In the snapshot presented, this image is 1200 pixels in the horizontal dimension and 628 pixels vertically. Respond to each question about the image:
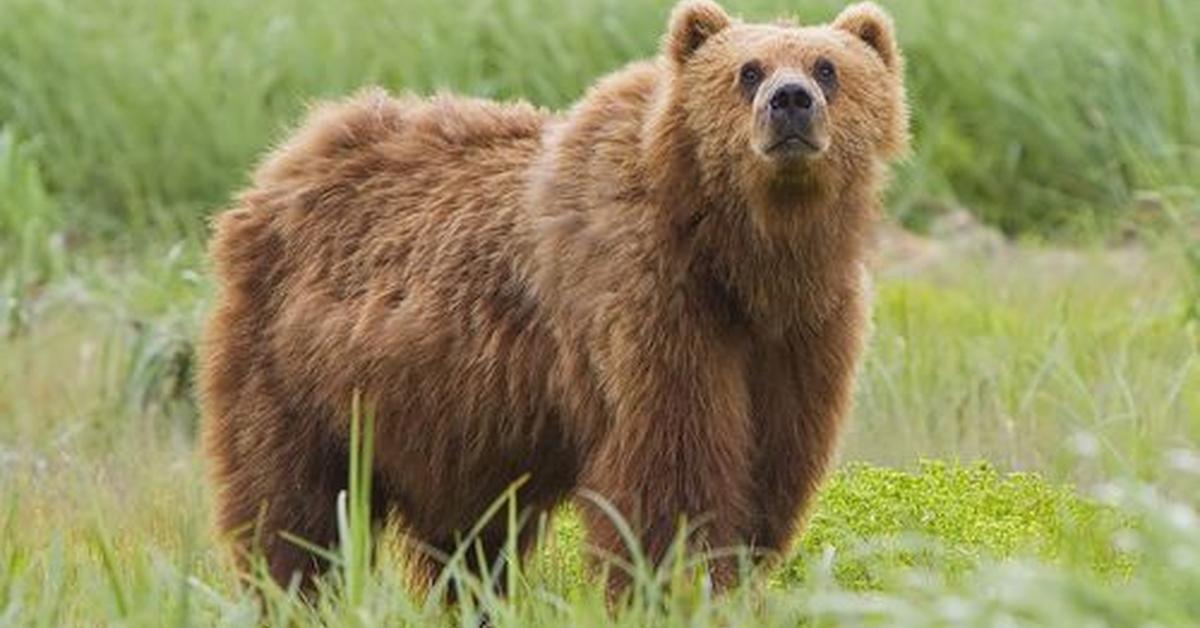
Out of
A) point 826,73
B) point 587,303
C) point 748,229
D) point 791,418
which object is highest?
point 826,73

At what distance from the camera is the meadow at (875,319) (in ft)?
17.3

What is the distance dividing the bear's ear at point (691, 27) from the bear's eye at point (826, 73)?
311 mm

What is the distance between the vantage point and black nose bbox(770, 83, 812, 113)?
229 inches

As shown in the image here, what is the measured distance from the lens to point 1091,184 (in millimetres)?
11648

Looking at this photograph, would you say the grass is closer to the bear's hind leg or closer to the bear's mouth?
the bear's hind leg

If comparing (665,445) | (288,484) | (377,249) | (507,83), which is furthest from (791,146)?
(507,83)

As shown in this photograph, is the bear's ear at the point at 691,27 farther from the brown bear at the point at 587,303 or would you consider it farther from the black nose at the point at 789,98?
the black nose at the point at 789,98

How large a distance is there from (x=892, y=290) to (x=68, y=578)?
13.6 feet

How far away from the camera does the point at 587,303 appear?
599 cm

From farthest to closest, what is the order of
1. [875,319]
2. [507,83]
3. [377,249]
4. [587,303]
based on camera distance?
[507,83] < [875,319] < [377,249] < [587,303]

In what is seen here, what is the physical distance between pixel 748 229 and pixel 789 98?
1.09ft

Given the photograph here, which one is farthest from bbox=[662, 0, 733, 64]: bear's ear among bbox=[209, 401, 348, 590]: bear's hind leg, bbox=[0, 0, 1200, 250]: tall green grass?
bbox=[0, 0, 1200, 250]: tall green grass

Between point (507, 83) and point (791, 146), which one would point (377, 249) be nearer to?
point (791, 146)

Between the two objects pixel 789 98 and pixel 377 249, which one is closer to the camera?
pixel 789 98
